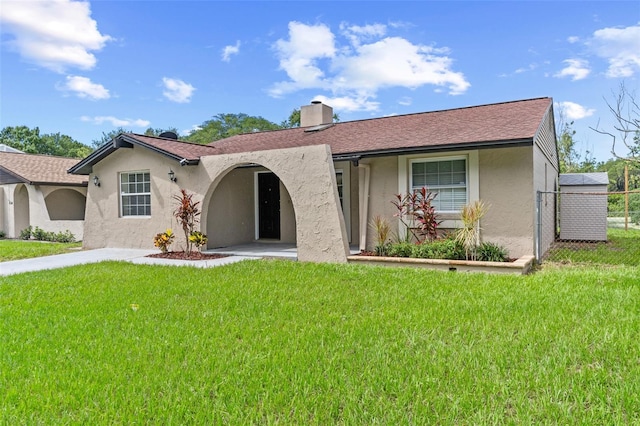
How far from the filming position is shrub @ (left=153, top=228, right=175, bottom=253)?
1120 centimetres

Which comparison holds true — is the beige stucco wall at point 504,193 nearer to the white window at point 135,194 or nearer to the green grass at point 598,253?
the green grass at point 598,253

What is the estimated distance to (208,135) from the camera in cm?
4884

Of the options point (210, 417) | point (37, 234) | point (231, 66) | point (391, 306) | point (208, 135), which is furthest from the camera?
point (208, 135)

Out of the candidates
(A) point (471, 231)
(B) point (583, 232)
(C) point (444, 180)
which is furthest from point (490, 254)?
(B) point (583, 232)

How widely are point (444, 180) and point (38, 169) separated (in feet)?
61.6

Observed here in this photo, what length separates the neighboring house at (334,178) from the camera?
915 cm

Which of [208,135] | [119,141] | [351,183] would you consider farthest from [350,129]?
[208,135]

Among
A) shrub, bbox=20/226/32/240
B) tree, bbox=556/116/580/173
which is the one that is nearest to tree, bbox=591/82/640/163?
tree, bbox=556/116/580/173

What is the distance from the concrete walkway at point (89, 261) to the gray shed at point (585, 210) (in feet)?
34.9

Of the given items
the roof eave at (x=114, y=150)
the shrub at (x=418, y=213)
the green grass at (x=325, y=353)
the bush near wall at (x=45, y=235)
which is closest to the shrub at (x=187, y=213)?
the roof eave at (x=114, y=150)

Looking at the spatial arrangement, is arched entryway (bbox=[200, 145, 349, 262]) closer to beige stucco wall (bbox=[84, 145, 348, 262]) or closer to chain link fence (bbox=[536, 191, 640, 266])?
beige stucco wall (bbox=[84, 145, 348, 262])

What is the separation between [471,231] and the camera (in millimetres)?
8500

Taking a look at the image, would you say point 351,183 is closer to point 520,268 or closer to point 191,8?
point 520,268

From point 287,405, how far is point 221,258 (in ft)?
25.3
